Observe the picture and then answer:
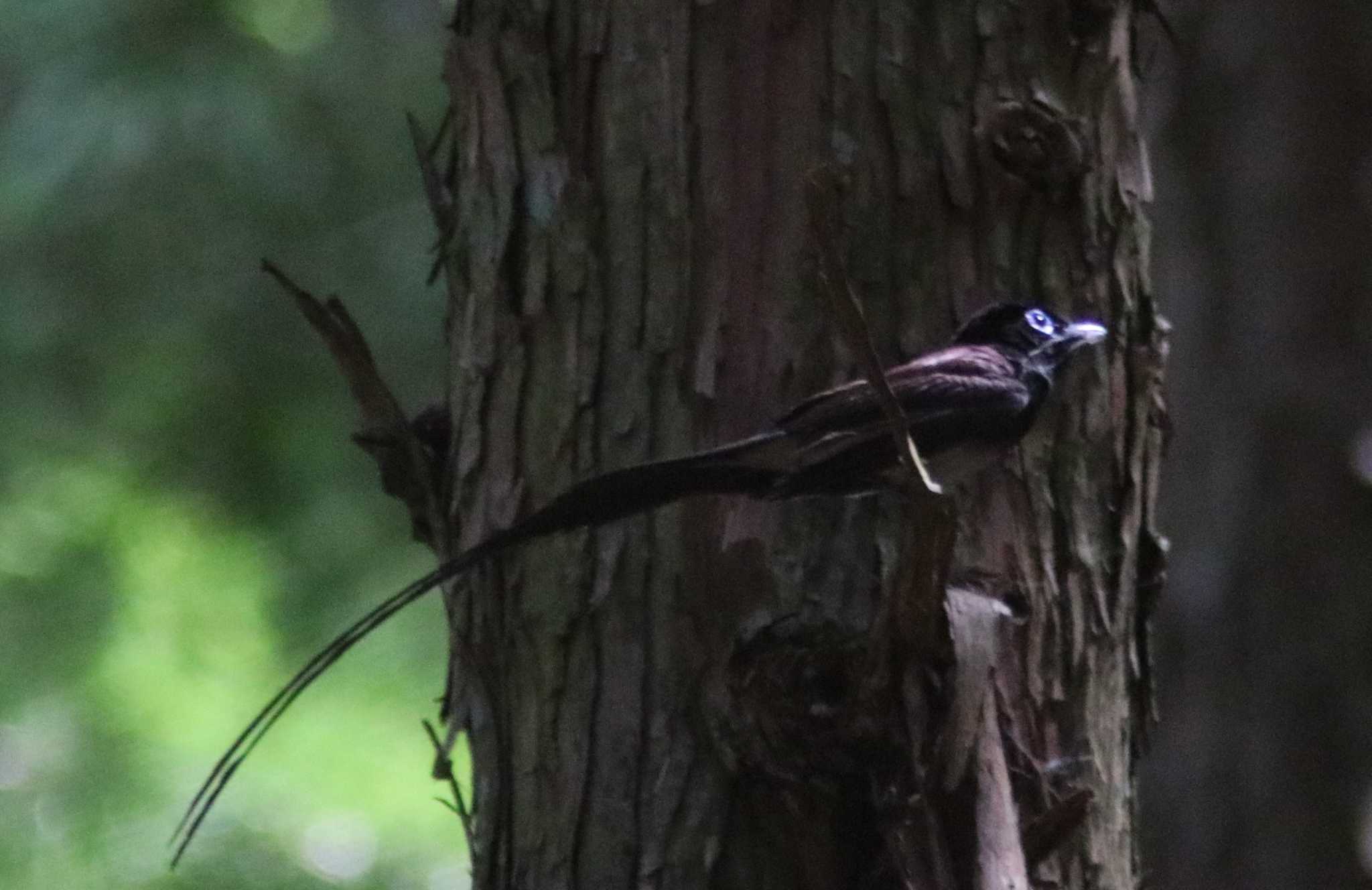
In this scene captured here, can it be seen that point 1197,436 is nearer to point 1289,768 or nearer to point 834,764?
point 1289,768

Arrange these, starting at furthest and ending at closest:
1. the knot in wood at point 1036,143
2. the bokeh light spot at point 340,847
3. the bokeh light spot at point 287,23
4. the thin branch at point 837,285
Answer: the bokeh light spot at point 287,23 → the bokeh light spot at point 340,847 → the knot in wood at point 1036,143 → the thin branch at point 837,285

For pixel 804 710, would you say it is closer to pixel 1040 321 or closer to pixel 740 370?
pixel 740 370

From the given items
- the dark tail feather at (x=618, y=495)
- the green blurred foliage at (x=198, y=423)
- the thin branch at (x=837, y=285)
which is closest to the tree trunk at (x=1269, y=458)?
the green blurred foliage at (x=198, y=423)

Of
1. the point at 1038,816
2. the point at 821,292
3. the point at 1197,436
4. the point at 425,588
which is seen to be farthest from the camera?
the point at 1197,436

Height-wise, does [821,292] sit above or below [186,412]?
below

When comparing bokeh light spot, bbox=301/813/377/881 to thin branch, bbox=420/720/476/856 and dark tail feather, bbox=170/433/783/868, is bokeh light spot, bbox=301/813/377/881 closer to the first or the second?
thin branch, bbox=420/720/476/856

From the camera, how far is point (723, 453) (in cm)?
216

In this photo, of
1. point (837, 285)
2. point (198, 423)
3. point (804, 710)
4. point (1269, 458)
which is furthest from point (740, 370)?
point (198, 423)

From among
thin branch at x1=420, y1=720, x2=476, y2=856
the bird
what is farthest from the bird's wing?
thin branch at x1=420, y1=720, x2=476, y2=856

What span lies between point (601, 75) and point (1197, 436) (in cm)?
270

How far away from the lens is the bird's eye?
94.5 inches

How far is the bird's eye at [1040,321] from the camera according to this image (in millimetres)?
2400

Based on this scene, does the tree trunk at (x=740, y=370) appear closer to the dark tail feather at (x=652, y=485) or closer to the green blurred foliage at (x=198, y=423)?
the dark tail feather at (x=652, y=485)

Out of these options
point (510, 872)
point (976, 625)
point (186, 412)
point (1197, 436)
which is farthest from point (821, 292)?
point (186, 412)
